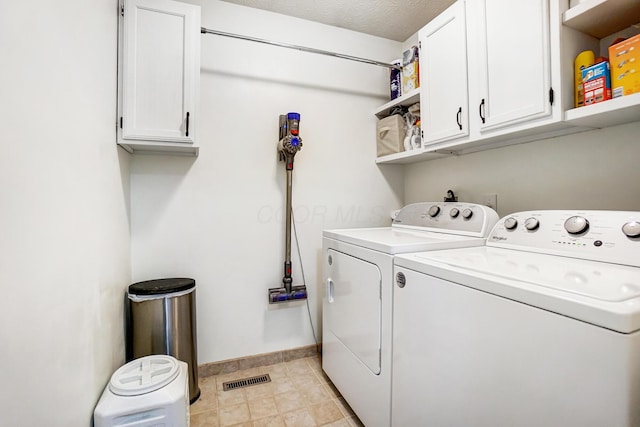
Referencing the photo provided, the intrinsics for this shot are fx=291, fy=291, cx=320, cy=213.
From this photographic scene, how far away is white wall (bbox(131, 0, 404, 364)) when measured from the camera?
1.93 meters

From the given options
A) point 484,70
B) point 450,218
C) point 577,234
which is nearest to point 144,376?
point 450,218

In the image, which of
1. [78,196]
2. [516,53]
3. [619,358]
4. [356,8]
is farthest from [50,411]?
[356,8]

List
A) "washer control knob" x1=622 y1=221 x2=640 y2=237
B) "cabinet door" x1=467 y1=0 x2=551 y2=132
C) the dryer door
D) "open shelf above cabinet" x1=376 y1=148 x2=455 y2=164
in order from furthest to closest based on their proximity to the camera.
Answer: "open shelf above cabinet" x1=376 y1=148 x2=455 y2=164 → the dryer door → "cabinet door" x1=467 y1=0 x2=551 y2=132 → "washer control knob" x1=622 y1=221 x2=640 y2=237

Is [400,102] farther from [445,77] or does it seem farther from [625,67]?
[625,67]

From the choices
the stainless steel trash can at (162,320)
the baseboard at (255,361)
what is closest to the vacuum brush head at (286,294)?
the baseboard at (255,361)

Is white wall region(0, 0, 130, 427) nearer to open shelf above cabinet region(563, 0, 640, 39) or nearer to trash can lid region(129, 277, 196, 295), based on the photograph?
trash can lid region(129, 277, 196, 295)

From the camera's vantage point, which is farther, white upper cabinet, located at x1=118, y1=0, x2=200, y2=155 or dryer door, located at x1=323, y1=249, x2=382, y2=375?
white upper cabinet, located at x1=118, y1=0, x2=200, y2=155

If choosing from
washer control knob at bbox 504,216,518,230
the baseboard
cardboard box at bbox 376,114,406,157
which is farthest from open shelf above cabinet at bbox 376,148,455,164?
the baseboard

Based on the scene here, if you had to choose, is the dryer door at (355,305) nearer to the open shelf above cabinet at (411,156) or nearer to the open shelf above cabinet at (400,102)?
the open shelf above cabinet at (411,156)

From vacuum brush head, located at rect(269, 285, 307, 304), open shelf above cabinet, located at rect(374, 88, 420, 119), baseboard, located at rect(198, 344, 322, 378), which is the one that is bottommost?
baseboard, located at rect(198, 344, 322, 378)

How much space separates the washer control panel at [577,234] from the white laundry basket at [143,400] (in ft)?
5.16

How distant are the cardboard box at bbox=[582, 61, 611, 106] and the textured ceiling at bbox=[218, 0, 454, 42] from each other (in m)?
1.28

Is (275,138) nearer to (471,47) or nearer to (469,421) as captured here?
(471,47)

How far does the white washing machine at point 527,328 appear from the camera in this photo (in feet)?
1.93
